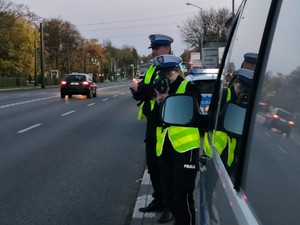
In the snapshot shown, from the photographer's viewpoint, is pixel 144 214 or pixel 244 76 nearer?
pixel 244 76

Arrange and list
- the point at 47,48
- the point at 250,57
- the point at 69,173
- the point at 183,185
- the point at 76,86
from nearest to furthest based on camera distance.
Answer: the point at 250,57 < the point at 183,185 < the point at 69,173 < the point at 76,86 < the point at 47,48

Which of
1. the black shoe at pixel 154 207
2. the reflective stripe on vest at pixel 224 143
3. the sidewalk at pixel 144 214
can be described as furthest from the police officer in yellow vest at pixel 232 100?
the black shoe at pixel 154 207

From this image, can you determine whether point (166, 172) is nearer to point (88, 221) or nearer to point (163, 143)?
point (163, 143)

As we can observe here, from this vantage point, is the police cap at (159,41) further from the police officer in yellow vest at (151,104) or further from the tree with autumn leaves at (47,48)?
the tree with autumn leaves at (47,48)

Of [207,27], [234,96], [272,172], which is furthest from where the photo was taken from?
[207,27]

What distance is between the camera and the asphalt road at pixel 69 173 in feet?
18.0

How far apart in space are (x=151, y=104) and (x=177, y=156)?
104cm

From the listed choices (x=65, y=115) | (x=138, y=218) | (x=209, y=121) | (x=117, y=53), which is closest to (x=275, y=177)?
(x=209, y=121)

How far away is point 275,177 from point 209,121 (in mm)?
1749

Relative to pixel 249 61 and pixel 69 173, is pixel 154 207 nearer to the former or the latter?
pixel 69 173

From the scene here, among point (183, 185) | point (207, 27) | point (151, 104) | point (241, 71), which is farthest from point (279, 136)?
point (207, 27)

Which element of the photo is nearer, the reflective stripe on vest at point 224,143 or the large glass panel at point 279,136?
the large glass panel at point 279,136

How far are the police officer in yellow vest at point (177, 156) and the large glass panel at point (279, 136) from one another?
2.03m

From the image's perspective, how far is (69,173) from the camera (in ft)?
25.0
